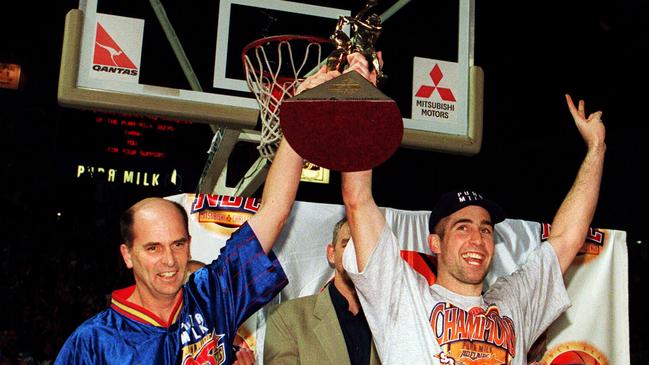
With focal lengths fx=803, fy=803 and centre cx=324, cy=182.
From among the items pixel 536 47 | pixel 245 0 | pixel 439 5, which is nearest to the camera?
pixel 245 0

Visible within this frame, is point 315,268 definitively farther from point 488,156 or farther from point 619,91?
A: point 488,156

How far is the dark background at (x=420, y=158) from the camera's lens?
8.02 m

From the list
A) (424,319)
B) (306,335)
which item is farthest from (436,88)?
(424,319)

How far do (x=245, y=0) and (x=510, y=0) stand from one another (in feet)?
12.3

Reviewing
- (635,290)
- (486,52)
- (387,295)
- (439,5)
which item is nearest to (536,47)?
(486,52)

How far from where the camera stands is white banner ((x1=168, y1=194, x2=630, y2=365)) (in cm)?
401

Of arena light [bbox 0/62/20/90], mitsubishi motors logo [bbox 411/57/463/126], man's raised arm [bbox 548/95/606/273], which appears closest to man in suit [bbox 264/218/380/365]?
man's raised arm [bbox 548/95/606/273]

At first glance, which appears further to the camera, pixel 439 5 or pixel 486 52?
pixel 486 52

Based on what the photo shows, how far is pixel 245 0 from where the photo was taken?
456 centimetres

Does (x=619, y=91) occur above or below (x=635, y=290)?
above

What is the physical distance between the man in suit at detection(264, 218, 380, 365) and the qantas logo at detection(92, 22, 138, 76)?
147cm

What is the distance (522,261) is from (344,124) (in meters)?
2.18

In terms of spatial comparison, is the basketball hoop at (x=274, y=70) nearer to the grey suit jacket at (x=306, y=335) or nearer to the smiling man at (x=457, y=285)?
the grey suit jacket at (x=306, y=335)

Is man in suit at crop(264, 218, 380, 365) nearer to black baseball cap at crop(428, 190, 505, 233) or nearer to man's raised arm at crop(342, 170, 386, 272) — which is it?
black baseball cap at crop(428, 190, 505, 233)
